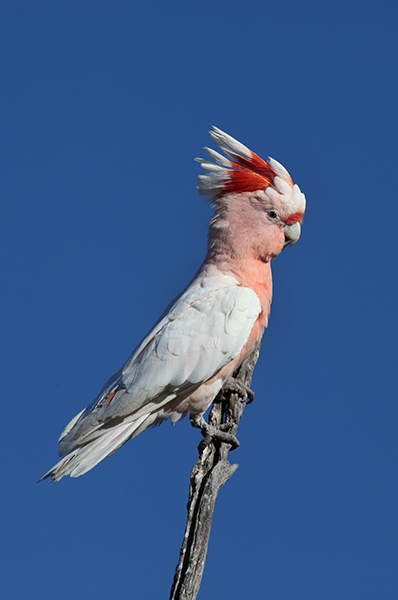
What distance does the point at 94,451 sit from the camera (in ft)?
16.6

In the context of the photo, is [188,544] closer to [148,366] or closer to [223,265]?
[148,366]

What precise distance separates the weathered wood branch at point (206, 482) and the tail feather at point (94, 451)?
70cm

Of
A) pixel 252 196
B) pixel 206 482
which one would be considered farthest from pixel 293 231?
pixel 206 482

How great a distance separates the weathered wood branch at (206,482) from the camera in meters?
4.52

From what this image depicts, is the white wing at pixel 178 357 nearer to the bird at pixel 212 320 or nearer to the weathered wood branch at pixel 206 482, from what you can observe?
the bird at pixel 212 320

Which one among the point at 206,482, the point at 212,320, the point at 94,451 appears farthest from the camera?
the point at 212,320

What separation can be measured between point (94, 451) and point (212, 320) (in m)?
1.63

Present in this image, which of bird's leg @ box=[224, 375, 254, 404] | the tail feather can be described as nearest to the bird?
the tail feather

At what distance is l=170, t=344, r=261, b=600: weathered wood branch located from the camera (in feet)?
14.8

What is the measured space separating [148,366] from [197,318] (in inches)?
25.6

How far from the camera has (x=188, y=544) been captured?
15.2ft

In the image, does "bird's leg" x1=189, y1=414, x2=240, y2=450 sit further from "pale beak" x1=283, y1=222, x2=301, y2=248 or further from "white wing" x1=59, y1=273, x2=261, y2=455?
"pale beak" x1=283, y1=222, x2=301, y2=248

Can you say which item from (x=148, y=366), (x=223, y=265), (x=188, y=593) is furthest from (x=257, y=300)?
(x=188, y=593)

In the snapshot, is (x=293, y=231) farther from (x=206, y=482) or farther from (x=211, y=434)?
(x=206, y=482)
